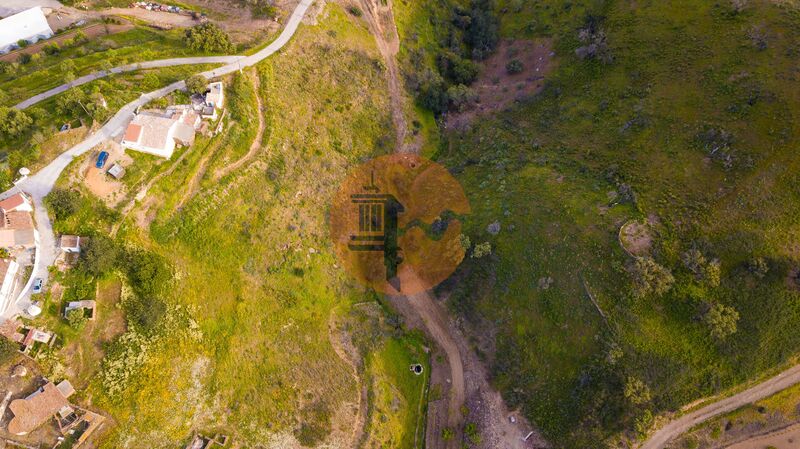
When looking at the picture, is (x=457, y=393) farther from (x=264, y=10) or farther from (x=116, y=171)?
(x=264, y=10)

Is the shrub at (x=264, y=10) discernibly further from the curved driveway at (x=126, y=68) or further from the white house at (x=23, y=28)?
the white house at (x=23, y=28)

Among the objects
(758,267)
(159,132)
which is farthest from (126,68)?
(758,267)

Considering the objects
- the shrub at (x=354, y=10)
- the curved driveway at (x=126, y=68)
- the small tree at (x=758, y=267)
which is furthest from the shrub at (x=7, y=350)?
the small tree at (x=758, y=267)

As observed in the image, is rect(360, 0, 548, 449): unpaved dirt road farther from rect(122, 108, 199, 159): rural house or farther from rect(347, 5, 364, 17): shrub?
rect(347, 5, 364, 17): shrub

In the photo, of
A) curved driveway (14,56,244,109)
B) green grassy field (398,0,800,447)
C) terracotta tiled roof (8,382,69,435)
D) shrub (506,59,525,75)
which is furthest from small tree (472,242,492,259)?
terracotta tiled roof (8,382,69,435)

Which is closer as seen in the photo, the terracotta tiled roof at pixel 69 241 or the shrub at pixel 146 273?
the terracotta tiled roof at pixel 69 241

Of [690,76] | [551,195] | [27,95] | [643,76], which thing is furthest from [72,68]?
[690,76]

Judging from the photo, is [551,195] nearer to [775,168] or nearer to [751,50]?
[775,168]
